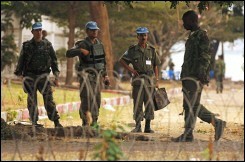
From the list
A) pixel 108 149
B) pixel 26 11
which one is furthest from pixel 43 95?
pixel 26 11

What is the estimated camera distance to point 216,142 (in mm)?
9727

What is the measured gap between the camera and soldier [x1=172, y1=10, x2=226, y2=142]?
9820 mm

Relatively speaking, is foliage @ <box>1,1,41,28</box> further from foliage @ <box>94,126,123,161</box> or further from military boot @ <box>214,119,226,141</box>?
foliage @ <box>94,126,123,161</box>

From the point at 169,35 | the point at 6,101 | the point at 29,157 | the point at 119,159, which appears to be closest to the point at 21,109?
the point at 6,101

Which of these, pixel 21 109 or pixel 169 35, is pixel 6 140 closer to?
pixel 21 109

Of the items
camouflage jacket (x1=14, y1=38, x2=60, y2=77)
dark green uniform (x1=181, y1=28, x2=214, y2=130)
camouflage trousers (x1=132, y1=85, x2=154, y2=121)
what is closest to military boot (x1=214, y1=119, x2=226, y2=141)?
dark green uniform (x1=181, y1=28, x2=214, y2=130)

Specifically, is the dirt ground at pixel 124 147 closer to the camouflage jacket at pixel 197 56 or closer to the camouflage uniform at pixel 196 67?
the camouflage uniform at pixel 196 67

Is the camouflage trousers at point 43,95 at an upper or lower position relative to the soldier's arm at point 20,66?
lower

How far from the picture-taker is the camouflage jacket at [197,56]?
9922 mm

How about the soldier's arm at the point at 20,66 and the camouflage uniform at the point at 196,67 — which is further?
the soldier's arm at the point at 20,66

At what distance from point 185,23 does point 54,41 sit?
41527mm

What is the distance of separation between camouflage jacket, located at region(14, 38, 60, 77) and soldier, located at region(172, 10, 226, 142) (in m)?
2.27

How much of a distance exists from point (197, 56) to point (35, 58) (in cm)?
257

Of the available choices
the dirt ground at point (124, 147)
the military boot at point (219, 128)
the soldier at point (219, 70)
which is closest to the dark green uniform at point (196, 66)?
the military boot at point (219, 128)
